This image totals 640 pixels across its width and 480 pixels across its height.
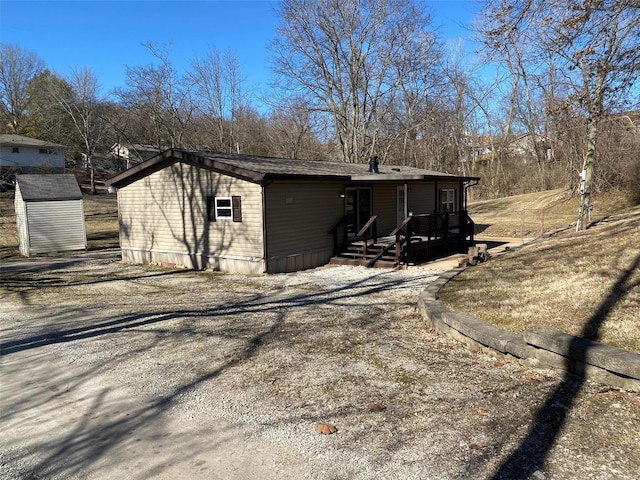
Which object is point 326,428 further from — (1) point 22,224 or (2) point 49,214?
(1) point 22,224

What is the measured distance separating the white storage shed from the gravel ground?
11.8 metres

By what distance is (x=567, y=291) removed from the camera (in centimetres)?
662

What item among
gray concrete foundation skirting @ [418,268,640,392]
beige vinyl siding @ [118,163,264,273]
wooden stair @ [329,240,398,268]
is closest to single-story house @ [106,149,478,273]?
beige vinyl siding @ [118,163,264,273]

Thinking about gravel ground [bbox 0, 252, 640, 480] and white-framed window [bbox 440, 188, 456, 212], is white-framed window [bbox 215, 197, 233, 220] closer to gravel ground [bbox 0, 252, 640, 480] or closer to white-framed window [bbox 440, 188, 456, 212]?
gravel ground [bbox 0, 252, 640, 480]

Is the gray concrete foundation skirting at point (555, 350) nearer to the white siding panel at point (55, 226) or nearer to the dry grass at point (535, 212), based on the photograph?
the dry grass at point (535, 212)

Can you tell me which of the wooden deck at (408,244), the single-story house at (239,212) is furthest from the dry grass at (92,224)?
the wooden deck at (408,244)

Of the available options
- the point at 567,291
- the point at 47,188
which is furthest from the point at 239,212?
the point at 47,188

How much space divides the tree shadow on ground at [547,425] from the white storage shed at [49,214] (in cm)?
1818

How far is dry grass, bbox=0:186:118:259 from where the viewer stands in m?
20.5

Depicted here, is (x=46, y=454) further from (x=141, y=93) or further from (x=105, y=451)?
(x=141, y=93)

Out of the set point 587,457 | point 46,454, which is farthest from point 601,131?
point 46,454

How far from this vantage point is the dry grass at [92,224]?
67.4 ft

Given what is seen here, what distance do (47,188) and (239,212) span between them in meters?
9.93

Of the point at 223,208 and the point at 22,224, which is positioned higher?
the point at 223,208
